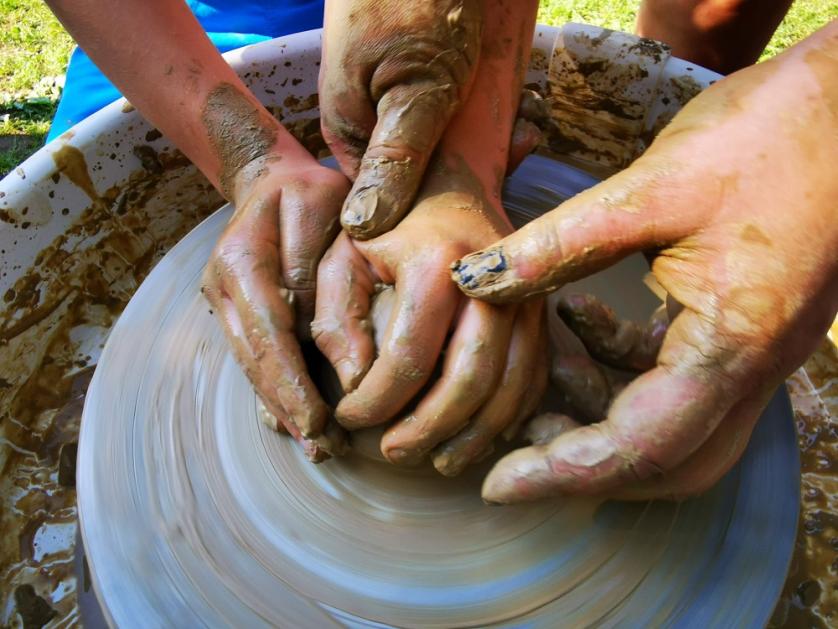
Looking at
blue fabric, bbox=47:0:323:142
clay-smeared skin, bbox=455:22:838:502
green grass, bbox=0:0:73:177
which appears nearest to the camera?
clay-smeared skin, bbox=455:22:838:502

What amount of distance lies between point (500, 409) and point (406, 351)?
0.16 m

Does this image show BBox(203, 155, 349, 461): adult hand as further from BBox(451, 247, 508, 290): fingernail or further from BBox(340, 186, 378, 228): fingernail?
BBox(451, 247, 508, 290): fingernail

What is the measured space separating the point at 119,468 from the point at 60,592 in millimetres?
409

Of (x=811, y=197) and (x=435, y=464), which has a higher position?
(x=811, y=197)

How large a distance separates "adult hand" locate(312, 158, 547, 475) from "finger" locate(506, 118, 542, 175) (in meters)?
0.42

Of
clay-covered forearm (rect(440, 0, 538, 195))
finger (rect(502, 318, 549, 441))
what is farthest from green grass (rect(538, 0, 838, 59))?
finger (rect(502, 318, 549, 441))

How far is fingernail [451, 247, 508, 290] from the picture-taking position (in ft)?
2.91

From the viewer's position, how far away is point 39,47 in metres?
3.16

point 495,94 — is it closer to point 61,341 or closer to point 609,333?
point 609,333

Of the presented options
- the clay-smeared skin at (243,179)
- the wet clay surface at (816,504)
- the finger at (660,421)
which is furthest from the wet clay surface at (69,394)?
the finger at (660,421)

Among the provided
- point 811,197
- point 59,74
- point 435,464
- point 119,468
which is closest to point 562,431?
point 435,464

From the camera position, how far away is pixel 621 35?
5.72 feet

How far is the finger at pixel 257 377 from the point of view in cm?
102

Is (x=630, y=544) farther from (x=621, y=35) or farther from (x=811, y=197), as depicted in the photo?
(x=621, y=35)
